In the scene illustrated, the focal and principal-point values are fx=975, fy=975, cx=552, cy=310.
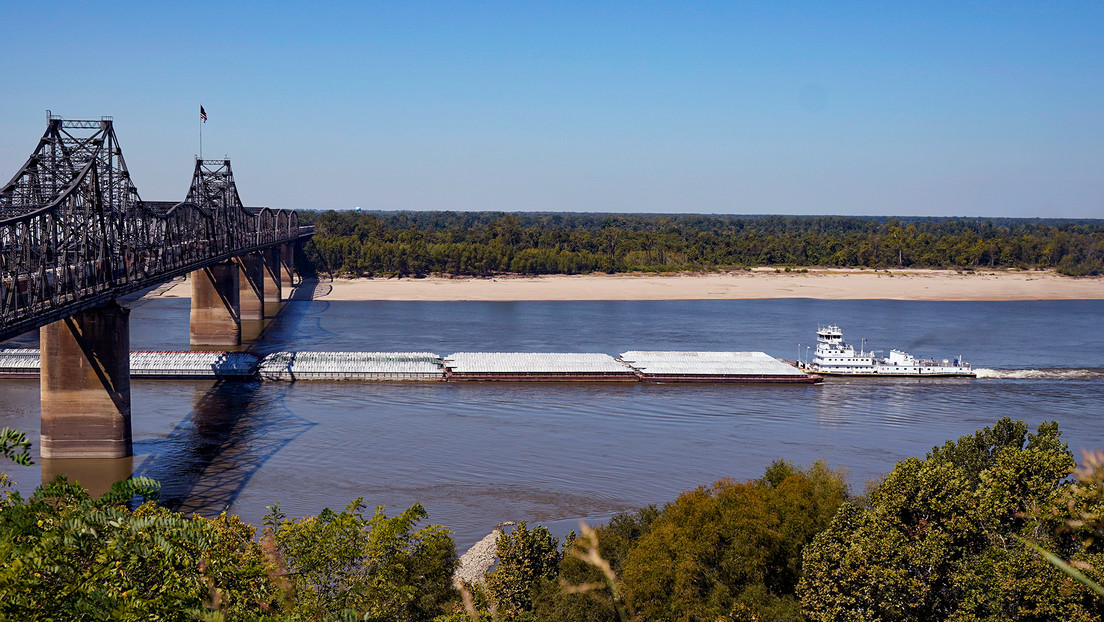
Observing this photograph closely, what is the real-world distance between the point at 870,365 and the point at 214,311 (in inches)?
1905

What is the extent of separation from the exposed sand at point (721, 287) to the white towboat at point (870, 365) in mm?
47791

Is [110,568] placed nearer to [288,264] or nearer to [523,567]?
[523,567]

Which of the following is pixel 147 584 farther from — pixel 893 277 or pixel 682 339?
pixel 893 277

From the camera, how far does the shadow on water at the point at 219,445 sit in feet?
113

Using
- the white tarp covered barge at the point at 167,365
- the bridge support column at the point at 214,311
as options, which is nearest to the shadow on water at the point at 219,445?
the white tarp covered barge at the point at 167,365

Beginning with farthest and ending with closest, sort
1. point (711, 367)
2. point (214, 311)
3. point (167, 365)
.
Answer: point (214, 311) → point (711, 367) → point (167, 365)

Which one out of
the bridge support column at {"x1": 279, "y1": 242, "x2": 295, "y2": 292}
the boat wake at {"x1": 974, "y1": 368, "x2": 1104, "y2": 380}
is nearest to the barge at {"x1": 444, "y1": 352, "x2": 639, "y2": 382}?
the boat wake at {"x1": 974, "y1": 368, "x2": 1104, "y2": 380}

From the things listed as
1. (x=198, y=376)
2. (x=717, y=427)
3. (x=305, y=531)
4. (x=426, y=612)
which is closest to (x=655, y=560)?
(x=426, y=612)

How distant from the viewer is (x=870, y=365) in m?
65.8

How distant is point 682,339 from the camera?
79.0 meters

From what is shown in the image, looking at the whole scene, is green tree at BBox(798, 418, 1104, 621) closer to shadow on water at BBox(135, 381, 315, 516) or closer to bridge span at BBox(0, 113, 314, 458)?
shadow on water at BBox(135, 381, 315, 516)

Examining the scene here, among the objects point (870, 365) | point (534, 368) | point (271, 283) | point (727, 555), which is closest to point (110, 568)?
point (727, 555)

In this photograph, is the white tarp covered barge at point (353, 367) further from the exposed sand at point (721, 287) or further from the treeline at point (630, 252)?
the treeline at point (630, 252)

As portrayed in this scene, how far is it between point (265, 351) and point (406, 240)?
78.3 metres
